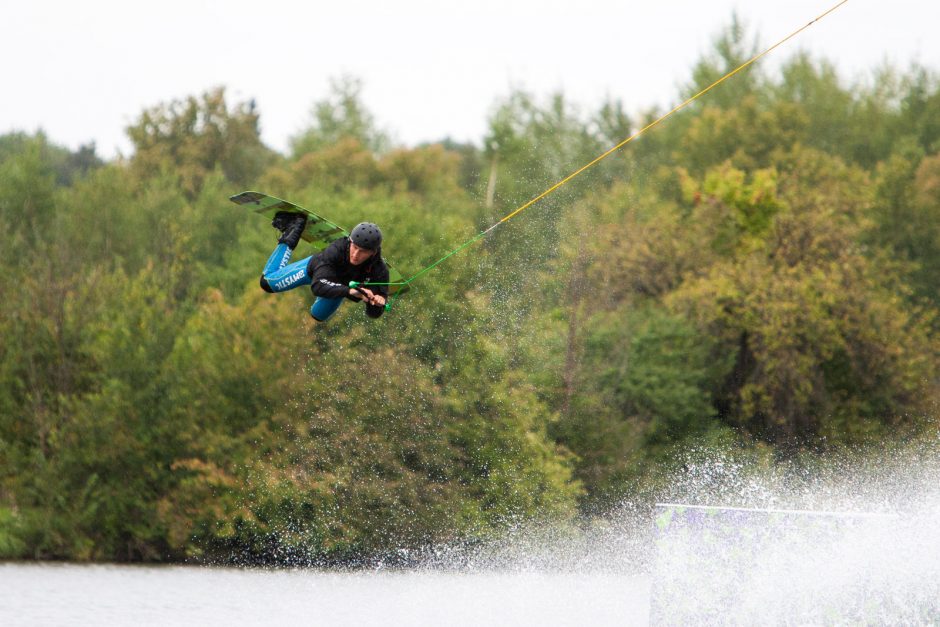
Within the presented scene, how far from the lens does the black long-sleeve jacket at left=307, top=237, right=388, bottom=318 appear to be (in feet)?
31.3

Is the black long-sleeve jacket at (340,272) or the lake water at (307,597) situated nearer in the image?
the black long-sleeve jacket at (340,272)

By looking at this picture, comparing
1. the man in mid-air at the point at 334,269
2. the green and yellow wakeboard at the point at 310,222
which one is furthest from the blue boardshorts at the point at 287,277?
the green and yellow wakeboard at the point at 310,222

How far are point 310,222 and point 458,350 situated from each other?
13.4 metres

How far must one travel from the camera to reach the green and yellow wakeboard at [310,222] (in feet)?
33.9

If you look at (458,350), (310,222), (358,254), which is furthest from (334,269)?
(458,350)

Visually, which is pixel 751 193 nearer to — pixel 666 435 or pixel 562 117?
pixel 666 435

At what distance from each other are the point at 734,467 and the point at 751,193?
726 centimetres

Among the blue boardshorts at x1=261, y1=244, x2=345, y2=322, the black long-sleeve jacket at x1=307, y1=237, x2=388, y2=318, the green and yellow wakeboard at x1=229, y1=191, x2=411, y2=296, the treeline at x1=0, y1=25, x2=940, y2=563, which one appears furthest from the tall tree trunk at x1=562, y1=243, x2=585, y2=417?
the black long-sleeve jacket at x1=307, y1=237, x2=388, y2=318

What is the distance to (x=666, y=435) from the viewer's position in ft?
86.8

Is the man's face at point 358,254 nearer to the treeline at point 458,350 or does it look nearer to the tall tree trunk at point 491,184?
the treeline at point 458,350

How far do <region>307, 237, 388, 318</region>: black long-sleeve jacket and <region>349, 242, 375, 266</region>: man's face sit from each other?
0.21 ft

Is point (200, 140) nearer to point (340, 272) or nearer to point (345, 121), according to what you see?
point (345, 121)

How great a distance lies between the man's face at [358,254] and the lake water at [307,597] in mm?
5688

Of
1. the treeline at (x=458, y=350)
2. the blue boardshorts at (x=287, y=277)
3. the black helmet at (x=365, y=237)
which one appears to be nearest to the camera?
the black helmet at (x=365, y=237)
